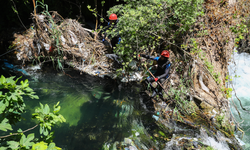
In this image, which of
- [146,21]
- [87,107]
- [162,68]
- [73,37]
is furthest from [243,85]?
[73,37]

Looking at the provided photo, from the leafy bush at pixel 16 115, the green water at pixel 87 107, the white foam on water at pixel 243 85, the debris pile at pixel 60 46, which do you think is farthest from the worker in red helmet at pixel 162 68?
the leafy bush at pixel 16 115

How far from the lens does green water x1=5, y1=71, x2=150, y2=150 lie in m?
2.88

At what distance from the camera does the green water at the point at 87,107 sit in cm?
288

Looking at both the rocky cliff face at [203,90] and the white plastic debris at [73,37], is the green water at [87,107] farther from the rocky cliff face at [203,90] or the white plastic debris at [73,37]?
the white plastic debris at [73,37]

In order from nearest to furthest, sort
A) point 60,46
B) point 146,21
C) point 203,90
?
point 146,21 → point 203,90 → point 60,46

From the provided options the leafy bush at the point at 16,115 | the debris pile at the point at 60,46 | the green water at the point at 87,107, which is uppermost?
the debris pile at the point at 60,46

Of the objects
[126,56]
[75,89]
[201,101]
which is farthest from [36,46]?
[201,101]

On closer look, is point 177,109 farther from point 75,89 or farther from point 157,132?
point 75,89

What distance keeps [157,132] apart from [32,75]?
402 cm

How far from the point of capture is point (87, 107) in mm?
3602

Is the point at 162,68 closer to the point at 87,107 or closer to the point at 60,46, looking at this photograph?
the point at 87,107

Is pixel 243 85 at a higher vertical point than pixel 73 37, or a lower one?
lower

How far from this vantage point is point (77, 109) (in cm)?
347

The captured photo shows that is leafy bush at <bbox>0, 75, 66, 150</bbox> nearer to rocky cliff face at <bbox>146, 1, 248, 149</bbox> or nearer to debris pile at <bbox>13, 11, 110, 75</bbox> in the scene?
rocky cliff face at <bbox>146, 1, 248, 149</bbox>
